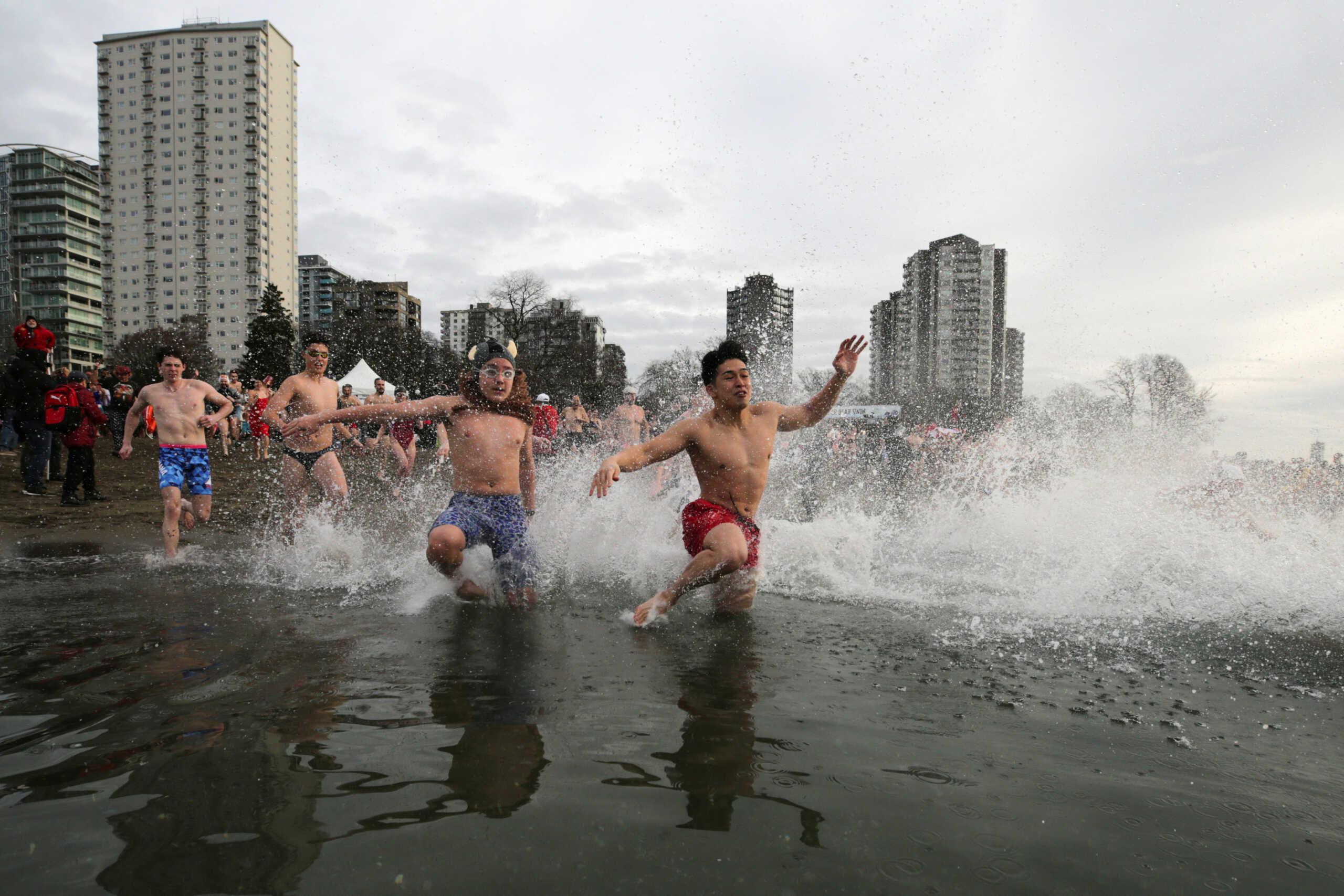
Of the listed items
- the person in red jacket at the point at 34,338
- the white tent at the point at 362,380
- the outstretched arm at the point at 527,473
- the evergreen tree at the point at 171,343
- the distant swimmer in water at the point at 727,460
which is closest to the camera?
the distant swimmer in water at the point at 727,460

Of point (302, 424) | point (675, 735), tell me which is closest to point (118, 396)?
point (302, 424)

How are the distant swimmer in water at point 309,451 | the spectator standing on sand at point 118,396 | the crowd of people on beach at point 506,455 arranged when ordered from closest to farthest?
the crowd of people on beach at point 506,455 → the distant swimmer in water at point 309,451 → the spectator standing on sand at point 118,396

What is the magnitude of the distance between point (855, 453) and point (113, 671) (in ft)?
55.0

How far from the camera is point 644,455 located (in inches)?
182

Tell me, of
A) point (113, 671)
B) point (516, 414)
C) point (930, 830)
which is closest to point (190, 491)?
point (516, 414)

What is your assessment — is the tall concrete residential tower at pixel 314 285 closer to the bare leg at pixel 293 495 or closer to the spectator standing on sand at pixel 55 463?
the spectator standing on sand at pixel 55 463

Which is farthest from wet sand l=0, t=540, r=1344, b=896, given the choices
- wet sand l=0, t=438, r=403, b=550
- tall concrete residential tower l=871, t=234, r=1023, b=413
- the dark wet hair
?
tall concrete residential tower l=871, t=234, r=1023, b=413

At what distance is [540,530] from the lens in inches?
286

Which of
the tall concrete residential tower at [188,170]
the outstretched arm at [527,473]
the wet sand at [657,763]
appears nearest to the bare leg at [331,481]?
the outstretched arm at [527,473]

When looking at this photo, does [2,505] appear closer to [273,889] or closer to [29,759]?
[29,759]

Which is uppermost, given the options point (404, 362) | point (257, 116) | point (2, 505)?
point (257, 116)

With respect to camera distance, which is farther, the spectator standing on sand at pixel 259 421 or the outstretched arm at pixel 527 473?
the spectator standing on sand at pixel 259 421

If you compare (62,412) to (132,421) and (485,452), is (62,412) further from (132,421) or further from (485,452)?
(485,452)

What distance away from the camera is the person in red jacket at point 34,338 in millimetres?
10359
